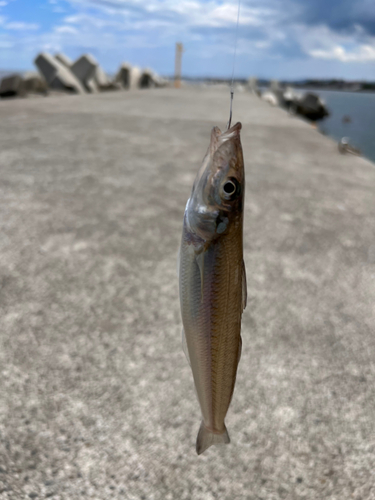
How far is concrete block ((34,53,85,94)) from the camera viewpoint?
2181 centimetres

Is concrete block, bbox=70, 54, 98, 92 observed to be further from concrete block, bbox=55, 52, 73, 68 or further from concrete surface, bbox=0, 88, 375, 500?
concrete surface, bbox=0, 88, 375, 500

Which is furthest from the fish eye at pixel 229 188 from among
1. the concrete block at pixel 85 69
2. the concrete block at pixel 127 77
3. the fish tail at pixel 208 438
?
the concrete block at pixel 127 77

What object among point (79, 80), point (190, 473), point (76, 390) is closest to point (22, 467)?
point (76, 390)

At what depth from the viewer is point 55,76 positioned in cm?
2206

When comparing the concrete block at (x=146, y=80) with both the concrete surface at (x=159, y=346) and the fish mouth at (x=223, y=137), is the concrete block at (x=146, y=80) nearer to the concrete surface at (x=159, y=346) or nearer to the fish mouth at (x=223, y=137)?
the concrete surface at (x=159, y=346)

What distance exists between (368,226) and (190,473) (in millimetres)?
4345

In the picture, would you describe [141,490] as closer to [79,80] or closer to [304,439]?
[304,439]

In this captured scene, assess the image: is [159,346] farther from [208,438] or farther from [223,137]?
[223,137]

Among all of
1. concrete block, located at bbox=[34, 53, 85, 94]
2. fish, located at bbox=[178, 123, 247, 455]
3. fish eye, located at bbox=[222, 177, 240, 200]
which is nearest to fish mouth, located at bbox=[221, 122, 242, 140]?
Result: fish, located at bbox=[178, 123, 247, 455]

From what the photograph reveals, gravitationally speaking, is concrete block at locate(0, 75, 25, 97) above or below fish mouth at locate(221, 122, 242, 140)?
below

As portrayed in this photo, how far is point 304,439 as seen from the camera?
240 cm

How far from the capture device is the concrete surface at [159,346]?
218 centimetres

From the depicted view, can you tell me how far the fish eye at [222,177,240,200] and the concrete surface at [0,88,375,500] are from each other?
5.25ft

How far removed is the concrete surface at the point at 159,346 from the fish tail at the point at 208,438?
0.48 meters
